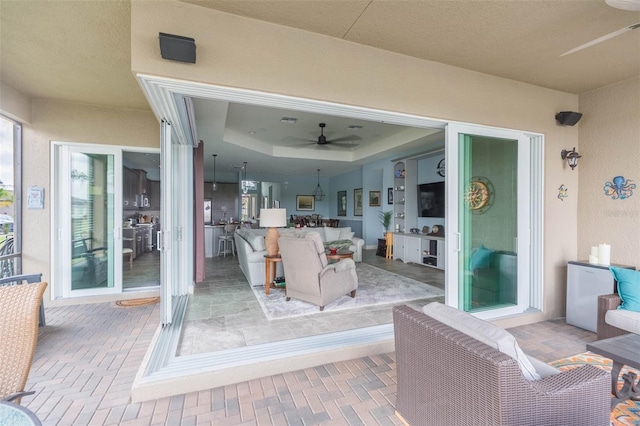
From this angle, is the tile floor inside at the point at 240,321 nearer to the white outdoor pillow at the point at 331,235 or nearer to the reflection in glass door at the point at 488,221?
the reflection in glass door at the point at 488,221

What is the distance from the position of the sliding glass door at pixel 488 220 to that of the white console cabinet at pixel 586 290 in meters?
0.42

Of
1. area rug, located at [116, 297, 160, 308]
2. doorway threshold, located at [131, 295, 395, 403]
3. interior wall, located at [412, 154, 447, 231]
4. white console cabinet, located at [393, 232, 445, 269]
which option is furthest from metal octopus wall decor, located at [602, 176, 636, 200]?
area rug, located at [116, 297, 160, 308]

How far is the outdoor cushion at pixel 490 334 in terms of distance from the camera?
47.9 inches

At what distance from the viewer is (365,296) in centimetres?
424

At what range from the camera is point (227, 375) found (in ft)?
7.29

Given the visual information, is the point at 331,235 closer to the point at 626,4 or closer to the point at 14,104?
the point at 14,104

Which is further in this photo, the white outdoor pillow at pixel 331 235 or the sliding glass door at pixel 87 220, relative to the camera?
the white outdoor pillow at pixel 331 235

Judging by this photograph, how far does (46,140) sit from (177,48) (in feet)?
11.1

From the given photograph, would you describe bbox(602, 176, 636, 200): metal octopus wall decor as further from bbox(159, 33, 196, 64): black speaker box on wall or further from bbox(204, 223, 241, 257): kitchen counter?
bbox(204, 223, 241, 257): kitchen counter


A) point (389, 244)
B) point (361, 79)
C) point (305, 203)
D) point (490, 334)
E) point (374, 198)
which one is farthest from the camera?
point (305, 203)

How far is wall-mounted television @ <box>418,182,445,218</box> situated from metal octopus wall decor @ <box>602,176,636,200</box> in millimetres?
3128

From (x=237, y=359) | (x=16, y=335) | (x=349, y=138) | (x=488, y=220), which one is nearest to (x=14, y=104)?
(x=16, y=335)

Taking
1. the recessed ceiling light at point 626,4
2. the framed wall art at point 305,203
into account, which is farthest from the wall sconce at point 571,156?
the framed wall art at point 305,203

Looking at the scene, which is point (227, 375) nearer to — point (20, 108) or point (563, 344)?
point (563, 344)
